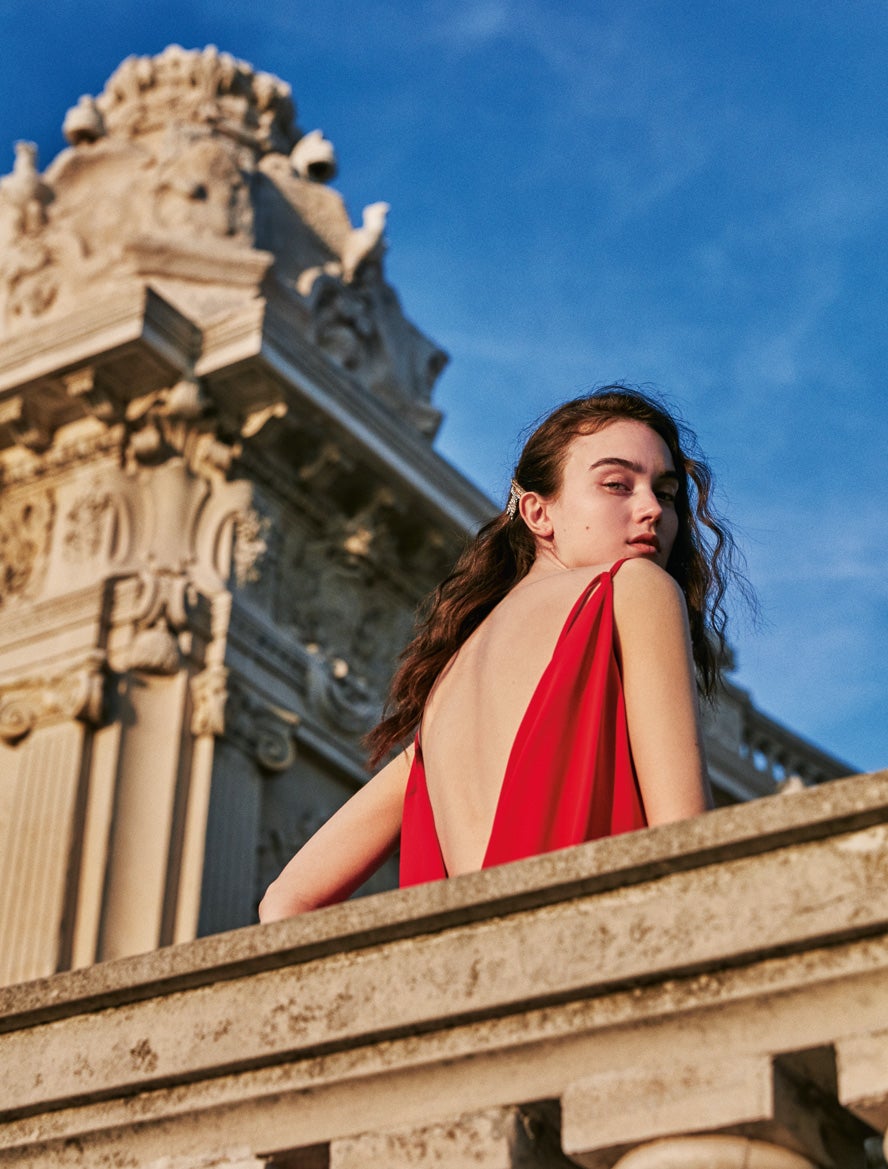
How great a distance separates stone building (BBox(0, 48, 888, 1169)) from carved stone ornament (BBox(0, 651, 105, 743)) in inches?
1.0

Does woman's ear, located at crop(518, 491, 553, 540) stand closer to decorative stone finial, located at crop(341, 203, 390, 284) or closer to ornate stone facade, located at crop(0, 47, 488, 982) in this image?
ornate stone facade, located at crop(0, 47, 488, 982)

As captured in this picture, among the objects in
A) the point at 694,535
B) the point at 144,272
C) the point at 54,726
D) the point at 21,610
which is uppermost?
the point at 144,272

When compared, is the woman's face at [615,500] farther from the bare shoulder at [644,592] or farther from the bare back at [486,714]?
the bare shoulder at [644,592]

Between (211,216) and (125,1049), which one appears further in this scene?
(211,216)

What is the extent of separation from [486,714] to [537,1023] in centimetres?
96

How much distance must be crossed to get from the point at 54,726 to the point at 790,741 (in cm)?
1051

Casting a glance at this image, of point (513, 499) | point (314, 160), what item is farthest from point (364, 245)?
point (513, 499)

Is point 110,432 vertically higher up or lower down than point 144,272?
lower down

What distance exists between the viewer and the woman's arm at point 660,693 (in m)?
3.23

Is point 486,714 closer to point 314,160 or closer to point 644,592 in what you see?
point 644,592

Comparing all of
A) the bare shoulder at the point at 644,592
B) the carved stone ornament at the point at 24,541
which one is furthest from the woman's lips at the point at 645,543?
the carved stone ornament at the point at 24,541

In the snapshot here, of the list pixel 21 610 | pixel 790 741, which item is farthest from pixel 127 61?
pixel 790 741

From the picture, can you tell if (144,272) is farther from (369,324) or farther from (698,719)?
(698,719)

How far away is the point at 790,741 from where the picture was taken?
827 inches
